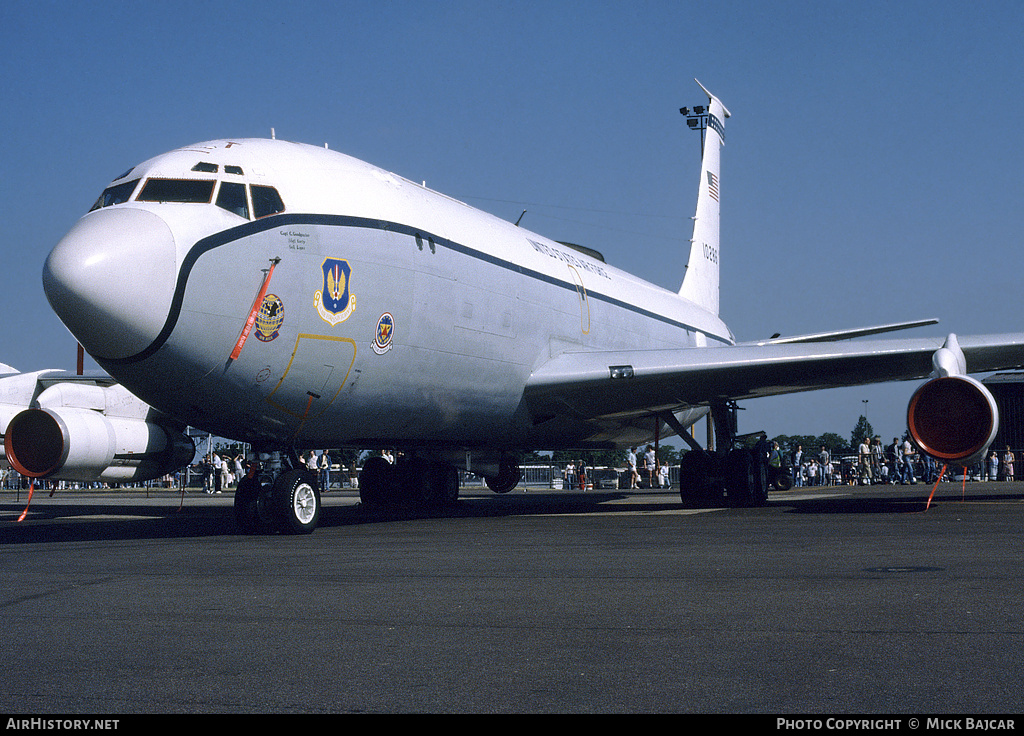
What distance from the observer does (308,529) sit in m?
10.8

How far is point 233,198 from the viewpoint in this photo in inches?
409

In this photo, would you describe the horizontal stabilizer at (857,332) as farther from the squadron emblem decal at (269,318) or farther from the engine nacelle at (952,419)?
the squadron emblem decal at (269,318)

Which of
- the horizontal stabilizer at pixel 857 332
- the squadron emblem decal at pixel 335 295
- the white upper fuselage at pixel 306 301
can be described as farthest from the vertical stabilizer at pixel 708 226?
the squadron emblem decal at pixel 335 295

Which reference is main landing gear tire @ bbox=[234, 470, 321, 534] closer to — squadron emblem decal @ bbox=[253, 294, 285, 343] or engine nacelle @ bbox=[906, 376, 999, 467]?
squadron emblem decal @ bbox=[253, 294, 285, 343]

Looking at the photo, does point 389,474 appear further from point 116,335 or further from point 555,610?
point 555,610

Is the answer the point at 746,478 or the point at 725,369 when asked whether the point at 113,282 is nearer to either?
the point at 725,369

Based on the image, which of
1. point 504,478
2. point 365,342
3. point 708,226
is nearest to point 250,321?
point 365,342

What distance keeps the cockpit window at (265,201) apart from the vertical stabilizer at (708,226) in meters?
16.2

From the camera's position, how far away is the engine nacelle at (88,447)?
13500 mm

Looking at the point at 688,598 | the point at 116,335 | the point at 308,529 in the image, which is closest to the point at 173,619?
the point at 688,598

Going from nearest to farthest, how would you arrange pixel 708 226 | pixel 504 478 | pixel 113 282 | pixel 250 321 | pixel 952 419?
pixel 113 282
pixel 250 321
pixel 952 419
pixel 504 478
pixel 708 226

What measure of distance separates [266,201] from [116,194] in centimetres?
155

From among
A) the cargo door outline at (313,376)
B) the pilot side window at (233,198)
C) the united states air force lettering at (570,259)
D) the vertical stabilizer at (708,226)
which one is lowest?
the cargo door outline at (313,376)

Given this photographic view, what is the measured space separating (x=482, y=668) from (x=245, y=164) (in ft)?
26.5
